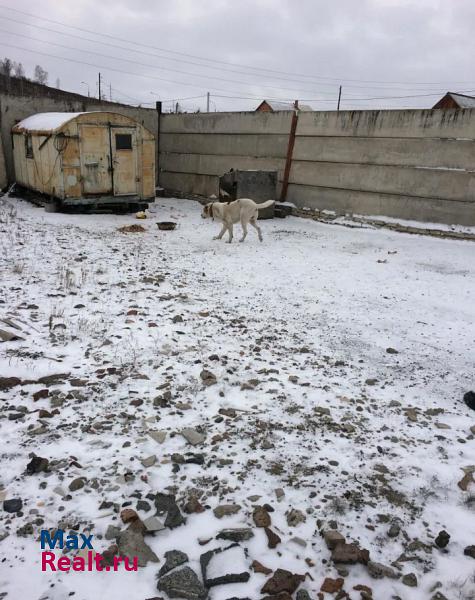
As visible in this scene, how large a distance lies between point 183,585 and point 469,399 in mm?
2879

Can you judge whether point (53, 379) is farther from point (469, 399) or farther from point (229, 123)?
point (229, 123)

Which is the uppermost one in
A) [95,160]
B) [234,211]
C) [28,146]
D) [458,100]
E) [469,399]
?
[458,100]

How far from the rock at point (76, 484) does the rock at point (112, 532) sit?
367 mm

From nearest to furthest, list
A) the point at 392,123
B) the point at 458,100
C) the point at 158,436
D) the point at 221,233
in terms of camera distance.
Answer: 1. the point at 158,436
2. the point at 221,233
3. the point at 392,123
4. the point at 458,100

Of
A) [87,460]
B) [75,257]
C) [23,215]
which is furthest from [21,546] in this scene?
[23,215]

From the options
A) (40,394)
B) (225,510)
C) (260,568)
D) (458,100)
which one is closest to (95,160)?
(40,394)

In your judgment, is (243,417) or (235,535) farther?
(243,417)

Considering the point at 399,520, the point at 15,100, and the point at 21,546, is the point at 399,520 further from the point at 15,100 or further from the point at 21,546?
the point at 15,100

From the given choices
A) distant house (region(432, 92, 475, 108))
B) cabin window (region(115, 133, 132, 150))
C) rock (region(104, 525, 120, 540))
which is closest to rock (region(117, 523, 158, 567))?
rock (region(104, 525, 120, 540))

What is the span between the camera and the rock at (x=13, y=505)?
2215 mm

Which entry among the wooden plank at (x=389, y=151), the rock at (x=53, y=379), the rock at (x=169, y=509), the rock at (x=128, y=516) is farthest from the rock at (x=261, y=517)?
the wooden plank at (x=389, y=151)

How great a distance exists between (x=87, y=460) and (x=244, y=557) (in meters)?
1.20

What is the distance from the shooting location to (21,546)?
2016 millimetres

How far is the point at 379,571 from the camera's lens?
2010 mm
